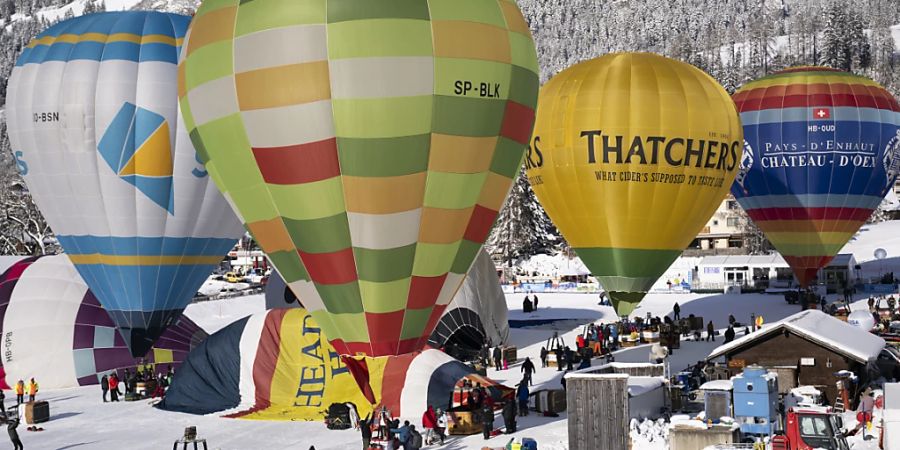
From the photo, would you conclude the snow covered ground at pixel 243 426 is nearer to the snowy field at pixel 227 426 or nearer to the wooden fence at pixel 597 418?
the snowy field at pixel 227 426

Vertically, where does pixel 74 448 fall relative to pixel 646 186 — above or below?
below

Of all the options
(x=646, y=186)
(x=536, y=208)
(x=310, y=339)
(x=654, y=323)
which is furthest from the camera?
(x=536, y=208)

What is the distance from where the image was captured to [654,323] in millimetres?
38156

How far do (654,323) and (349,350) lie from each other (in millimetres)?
22108

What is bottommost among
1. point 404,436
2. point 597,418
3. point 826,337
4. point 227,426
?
point 227,426

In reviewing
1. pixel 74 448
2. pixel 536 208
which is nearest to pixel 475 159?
pixel 74 448

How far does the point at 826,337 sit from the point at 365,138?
11.7 m

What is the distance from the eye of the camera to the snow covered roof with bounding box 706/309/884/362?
22375 mm

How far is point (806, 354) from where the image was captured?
2288 centimetres

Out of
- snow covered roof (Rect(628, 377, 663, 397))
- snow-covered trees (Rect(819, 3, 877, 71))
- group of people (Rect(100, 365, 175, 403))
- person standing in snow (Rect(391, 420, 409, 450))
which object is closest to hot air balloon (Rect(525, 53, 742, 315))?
snow covered roof (Rect(628, 377, 663, 397))

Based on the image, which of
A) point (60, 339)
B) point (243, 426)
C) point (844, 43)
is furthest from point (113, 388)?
point (844, 43)

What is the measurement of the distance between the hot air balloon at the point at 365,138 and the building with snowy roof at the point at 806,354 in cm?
806

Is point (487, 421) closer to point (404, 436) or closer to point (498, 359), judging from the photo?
point (404, 436)

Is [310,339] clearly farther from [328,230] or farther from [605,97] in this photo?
[605,97]
